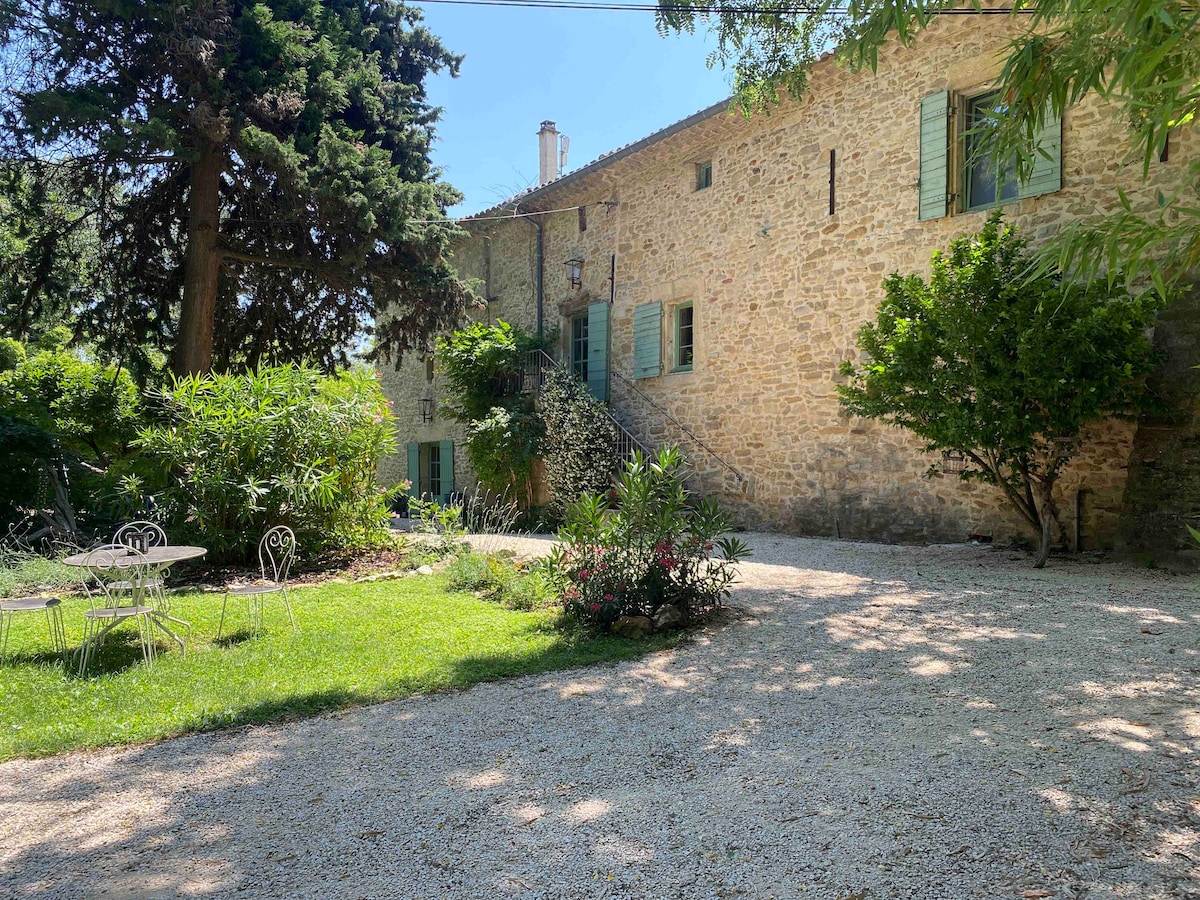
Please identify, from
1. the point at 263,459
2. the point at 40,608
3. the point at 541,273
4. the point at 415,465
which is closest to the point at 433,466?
the point at 415,465

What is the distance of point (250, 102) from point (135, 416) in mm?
4479

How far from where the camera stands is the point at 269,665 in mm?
4570

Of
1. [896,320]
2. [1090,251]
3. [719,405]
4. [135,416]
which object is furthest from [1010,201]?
[135,416]

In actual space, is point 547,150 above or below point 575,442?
above

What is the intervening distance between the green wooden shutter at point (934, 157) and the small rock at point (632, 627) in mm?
5965

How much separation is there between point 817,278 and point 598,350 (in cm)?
427

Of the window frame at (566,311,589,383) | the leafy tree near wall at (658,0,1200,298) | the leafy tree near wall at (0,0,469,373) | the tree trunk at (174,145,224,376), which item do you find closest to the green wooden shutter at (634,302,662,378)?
the window frame at (566,311,589,383)

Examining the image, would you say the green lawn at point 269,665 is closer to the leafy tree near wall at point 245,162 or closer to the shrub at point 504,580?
the shrub at point 504,580

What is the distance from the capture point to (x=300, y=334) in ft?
40.4

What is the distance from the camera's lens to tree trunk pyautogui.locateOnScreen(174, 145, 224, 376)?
33.6 feet

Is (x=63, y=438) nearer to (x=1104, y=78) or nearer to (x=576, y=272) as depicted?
(x=576, y=272)

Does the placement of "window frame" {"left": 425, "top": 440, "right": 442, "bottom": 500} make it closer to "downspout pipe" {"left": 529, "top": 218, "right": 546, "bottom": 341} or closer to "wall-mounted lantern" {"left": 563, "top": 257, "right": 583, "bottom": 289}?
"downspout pipe" {"left": 529, "top": 218, "right": 546, "bottom": 341}

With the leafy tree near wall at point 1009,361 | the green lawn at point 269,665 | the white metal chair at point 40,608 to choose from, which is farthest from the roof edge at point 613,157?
the white metal chair at point 40,608

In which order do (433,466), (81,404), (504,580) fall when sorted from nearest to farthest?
(504,580)
(81,404)
(433,466)
